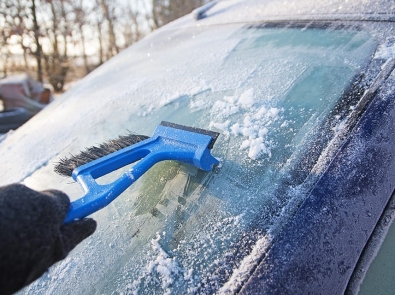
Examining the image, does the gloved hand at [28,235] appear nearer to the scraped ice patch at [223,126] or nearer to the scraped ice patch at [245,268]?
the scraped ice patch at [245,268]

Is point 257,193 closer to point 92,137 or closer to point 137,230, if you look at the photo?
point 137,230

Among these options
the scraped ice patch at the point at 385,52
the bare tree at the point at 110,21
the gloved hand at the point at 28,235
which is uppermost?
the scraped ice patch at the point at 385,52

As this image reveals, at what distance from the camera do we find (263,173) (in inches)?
37.2

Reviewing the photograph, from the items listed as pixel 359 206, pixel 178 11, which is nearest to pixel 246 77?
pixel 359 206

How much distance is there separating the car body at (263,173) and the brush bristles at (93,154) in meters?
0.07

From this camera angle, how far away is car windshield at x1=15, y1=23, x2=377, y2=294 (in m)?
0.83

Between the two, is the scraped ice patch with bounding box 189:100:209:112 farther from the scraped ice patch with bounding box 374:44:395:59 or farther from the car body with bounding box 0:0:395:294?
the scraped ice patch with bounding box 374:44:395:59

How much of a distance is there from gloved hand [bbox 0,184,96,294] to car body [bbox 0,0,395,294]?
9.4 inches

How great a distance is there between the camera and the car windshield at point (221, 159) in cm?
83

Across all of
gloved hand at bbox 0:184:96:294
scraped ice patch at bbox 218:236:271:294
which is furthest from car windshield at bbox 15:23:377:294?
gloved hand at bbox 0:184:96:294

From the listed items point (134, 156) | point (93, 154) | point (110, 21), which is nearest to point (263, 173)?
point (134, 156)

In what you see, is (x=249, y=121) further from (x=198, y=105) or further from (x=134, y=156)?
(x=134, y=156)

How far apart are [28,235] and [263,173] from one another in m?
0.59

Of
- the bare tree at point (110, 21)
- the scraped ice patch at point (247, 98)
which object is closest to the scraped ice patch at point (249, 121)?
the scraped ice patch at point (247, 98)
